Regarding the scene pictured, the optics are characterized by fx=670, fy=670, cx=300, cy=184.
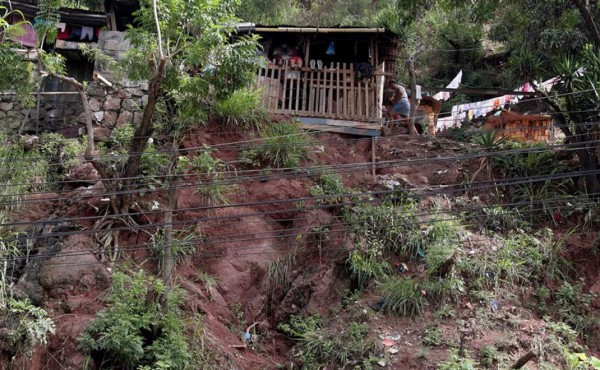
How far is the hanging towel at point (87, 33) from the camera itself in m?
14.6

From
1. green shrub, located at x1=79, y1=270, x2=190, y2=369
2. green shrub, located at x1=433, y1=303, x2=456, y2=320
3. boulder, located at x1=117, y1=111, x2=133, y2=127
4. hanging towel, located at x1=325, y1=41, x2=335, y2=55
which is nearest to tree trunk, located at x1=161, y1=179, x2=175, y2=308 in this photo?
green shrub, located at x1=79, y1=270, x2=190, y2=369

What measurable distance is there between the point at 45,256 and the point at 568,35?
11.8 meters

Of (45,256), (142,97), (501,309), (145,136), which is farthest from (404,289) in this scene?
(142,97)

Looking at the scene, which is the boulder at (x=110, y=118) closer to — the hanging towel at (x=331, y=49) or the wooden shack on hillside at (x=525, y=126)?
the hanging towel at (x=331, y=49)

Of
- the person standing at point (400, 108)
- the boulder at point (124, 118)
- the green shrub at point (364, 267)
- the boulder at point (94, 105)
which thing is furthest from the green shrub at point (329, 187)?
the boulder at point (94, 105)

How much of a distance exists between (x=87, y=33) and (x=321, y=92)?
17.6 feet

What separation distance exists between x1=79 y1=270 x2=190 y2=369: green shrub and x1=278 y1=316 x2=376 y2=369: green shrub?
1682 millimetres

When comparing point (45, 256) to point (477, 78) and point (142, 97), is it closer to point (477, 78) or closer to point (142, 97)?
point (142, 97)

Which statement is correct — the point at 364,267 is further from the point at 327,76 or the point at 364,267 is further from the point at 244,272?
the point at 327,76

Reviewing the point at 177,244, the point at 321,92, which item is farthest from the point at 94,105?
the point at 321,92

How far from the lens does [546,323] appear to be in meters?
9.56

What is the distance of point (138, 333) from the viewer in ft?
27.3

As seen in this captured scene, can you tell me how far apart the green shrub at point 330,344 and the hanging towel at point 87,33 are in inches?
332

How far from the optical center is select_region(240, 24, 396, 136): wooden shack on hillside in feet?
43.0
